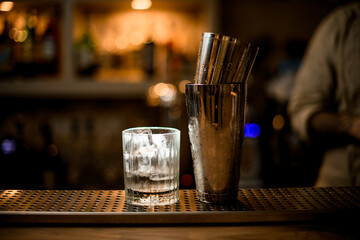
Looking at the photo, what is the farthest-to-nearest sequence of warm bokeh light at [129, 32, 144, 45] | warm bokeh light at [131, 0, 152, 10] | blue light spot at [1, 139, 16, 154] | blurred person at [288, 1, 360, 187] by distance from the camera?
warm bokeh light at [129, 32, 144, 45] → warm bokeh light at [131, 0, 152, 10] → blue light spot at [1, 139, 16, 154] → blurred person at [288, 1, 360, 187]

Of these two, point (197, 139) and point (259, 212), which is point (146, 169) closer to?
point (197, 139)

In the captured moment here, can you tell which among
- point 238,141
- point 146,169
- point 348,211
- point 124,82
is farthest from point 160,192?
point 124,82

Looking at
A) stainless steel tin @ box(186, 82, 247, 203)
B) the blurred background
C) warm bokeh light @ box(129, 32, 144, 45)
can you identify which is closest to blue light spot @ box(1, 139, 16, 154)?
the blurred background

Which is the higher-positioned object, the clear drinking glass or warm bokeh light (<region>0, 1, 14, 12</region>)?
warm bokeh light (<region>0, 1, 14, 12</region>)

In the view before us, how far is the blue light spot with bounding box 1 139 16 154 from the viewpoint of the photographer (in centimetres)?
193

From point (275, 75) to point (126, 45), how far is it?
921mm

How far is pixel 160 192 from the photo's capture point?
0.74 m

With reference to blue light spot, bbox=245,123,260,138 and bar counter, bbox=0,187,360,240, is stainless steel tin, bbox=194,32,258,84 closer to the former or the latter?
bar counter, bbox=0,187,360,240

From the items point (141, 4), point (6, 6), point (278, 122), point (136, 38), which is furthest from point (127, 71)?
point (278, 122)

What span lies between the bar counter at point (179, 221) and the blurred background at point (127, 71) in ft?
4.67

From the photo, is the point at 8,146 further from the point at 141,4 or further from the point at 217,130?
the point at 217,130

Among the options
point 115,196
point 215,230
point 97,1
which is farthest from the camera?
point 97,1

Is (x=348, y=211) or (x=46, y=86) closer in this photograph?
(x=348, y=211)

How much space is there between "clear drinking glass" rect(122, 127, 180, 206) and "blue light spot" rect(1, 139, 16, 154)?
1368 millimetres
